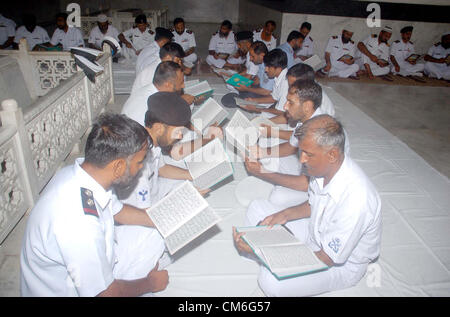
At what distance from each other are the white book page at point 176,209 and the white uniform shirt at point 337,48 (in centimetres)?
800

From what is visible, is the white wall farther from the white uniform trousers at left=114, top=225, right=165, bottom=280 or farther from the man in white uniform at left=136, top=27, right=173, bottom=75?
the white uniform trousers at left=114, top=225, right=165, bottom=280

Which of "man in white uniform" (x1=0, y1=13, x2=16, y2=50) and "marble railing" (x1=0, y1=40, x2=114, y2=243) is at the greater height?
"man in white uniform" (x1=0, y1=13, x2=16, y2=50)

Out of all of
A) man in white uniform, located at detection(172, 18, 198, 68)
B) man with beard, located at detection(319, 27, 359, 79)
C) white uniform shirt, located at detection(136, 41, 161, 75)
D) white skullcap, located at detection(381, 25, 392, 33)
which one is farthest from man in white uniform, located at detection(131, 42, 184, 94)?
white skullcap, located at detection(381, 25, 392, 33)

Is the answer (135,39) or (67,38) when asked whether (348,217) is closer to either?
(135,39)

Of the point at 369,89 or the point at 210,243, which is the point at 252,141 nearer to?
the point at 210,243

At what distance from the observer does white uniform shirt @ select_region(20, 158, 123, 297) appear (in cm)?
123

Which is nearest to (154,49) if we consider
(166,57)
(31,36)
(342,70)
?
(166,57)

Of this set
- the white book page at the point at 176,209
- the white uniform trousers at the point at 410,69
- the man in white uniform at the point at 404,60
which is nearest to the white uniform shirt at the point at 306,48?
the man in white uniform at the point at 404,60

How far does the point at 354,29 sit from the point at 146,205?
9.03m

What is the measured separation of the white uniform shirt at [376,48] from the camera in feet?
28.8

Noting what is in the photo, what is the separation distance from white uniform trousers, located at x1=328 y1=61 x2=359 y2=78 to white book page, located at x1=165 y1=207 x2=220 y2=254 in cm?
785

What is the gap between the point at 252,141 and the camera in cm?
311

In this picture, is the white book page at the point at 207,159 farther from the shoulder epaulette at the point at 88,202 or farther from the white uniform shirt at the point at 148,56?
the white uniform shirt at the point at 148,56

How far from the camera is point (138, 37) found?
8078 millimetres
